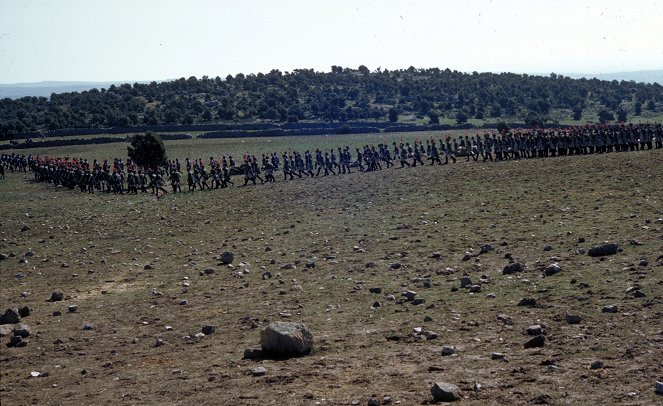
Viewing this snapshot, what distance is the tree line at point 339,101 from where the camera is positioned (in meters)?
86.7

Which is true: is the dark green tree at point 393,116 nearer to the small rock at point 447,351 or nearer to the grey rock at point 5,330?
the grey rock at point 5,330

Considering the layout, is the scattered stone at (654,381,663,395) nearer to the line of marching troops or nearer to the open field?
the open field

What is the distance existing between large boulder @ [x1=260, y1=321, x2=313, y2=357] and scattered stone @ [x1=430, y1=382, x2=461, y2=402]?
96.6 inches

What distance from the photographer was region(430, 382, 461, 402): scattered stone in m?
8.72

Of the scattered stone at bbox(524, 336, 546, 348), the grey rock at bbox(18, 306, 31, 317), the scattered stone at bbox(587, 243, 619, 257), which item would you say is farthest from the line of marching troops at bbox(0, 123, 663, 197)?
the scattered stone at bbox(524, 336, 546, 348)

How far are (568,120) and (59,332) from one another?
7197 centimetres

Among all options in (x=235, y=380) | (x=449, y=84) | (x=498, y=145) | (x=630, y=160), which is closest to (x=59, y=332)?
(x=235, y=380)

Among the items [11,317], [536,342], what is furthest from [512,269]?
[11,317]

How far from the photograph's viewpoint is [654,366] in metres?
9.15

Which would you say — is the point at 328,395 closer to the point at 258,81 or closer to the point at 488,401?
the point at 488,401

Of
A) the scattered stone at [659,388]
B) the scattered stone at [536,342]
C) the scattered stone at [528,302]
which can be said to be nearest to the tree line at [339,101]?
the scattered stone at [528,302]

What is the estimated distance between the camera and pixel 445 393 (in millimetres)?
8719

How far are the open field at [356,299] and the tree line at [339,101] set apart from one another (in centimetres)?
4968

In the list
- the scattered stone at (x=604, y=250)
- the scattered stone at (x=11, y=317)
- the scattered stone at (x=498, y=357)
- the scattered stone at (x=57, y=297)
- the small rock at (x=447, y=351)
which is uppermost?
the scattered stone at (x=604, y=250)
